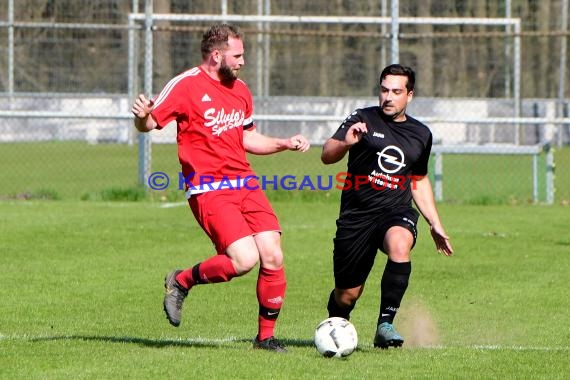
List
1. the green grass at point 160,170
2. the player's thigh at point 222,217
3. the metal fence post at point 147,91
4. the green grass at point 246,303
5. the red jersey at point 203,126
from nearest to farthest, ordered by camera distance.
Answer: the green grass at point 246,303 → the player's thigh at point 222,217 → the red jersey at point 203,126 → the metal fence post at point 147,91 → the green grass at point 160,170

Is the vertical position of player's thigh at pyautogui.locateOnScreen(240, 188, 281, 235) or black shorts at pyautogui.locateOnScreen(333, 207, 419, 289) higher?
player's thigh at pyautogui.locateOnScreen(240, 188, 281, 235)

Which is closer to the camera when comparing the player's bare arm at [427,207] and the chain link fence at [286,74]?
the player's bare arm at [427,207]

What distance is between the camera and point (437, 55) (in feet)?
76.7

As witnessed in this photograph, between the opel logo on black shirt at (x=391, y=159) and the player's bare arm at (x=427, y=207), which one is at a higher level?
the opel logo on black shirt at (x=391, y=159)

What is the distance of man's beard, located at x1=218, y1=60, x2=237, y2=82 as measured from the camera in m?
7.62

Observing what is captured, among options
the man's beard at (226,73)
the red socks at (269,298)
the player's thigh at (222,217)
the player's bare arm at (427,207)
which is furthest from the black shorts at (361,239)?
the man's beard at (226,73)

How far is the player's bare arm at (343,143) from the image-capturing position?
7.45 metres

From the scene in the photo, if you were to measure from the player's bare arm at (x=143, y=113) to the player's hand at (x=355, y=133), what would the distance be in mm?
1144

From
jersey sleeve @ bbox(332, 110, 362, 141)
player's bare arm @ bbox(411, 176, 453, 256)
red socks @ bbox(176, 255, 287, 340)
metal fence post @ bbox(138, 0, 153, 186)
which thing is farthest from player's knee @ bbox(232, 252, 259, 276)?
metal fence post @ bbox(138, 0, 153, 186)

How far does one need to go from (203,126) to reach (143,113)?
0.42 metres

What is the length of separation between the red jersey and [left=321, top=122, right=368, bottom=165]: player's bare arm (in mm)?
502

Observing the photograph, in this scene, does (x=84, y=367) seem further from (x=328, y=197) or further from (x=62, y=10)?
(x=62, y=10)

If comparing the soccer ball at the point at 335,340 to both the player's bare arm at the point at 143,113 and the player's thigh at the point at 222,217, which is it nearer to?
the player's thigh at the point at 222,217

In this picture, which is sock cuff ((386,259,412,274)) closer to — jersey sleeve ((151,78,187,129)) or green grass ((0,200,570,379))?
green grass ((0,200,570,379))
